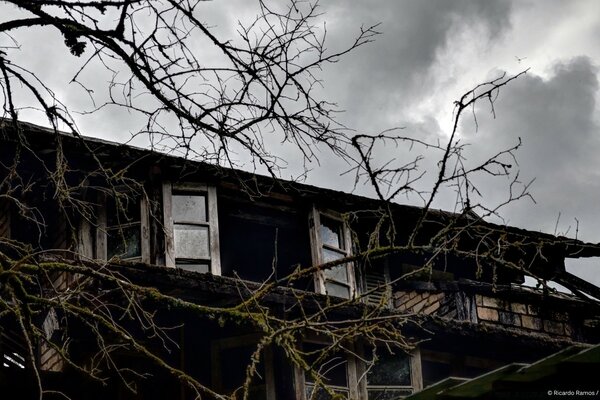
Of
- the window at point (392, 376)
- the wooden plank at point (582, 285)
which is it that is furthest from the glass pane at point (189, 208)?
the wooden plank at point (582, 285)

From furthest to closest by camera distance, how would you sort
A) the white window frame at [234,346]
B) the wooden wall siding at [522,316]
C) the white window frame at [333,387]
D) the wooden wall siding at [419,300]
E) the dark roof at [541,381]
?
the wooden wall siding at [419,300] → the wooden wall siding at [522,316] → the white window frame at [234,346] → the white window frame at [333,387] → the dark roof at [541,381]

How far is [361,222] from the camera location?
16469 mm

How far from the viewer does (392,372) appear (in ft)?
47.6

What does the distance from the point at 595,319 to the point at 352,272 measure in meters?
5.82

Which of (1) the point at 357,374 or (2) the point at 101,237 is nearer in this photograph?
(2) the point at 101,237

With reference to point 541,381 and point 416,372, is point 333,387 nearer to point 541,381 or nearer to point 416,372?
point 416,372

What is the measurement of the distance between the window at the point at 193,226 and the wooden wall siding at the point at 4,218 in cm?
233

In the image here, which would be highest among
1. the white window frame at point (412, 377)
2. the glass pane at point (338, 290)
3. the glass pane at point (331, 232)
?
the glass pane at point (331, 232)

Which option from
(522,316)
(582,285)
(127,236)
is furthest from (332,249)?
(582,285)

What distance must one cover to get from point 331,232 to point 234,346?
2.94 metres

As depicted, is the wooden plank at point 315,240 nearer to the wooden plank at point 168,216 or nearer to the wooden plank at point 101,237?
the wooden plank at point 168,216

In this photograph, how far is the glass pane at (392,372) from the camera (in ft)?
47.4

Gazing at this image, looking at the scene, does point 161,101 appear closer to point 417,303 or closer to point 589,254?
point 417,303

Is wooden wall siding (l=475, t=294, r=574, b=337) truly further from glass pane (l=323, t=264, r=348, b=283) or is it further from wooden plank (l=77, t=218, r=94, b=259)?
wooden plank (l=77, t=218, r=94, b=259)
